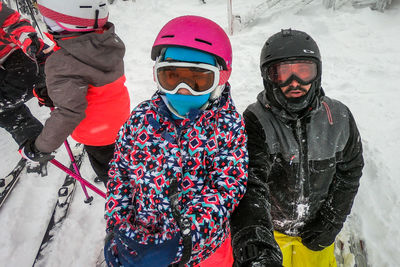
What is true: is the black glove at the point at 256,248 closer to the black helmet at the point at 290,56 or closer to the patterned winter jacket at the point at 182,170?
the patterned winter jacket at the point at 182,170

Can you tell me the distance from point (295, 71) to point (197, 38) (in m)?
0.72

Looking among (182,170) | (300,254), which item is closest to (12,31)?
(182,170)

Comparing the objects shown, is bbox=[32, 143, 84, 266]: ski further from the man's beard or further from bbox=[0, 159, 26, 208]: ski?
the man's beard

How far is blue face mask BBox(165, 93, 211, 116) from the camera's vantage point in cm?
152

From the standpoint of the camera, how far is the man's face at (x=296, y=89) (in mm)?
1679

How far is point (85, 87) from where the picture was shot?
1980 millimetres

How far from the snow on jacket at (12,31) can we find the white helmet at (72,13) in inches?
39.2

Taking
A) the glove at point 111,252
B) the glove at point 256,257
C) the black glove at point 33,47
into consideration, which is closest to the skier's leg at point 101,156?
the black glove at point 33,47

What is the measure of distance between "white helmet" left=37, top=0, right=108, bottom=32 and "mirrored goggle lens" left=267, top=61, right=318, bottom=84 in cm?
150

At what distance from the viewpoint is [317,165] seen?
176 cm

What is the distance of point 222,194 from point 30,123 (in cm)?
336

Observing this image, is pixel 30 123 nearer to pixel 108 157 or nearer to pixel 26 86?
pixel 26 86

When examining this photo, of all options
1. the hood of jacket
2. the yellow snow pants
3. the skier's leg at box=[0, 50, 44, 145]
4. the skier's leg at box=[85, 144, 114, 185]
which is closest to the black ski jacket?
the yellow snow pants

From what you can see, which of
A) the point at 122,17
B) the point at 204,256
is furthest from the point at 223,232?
the point at 122,17
